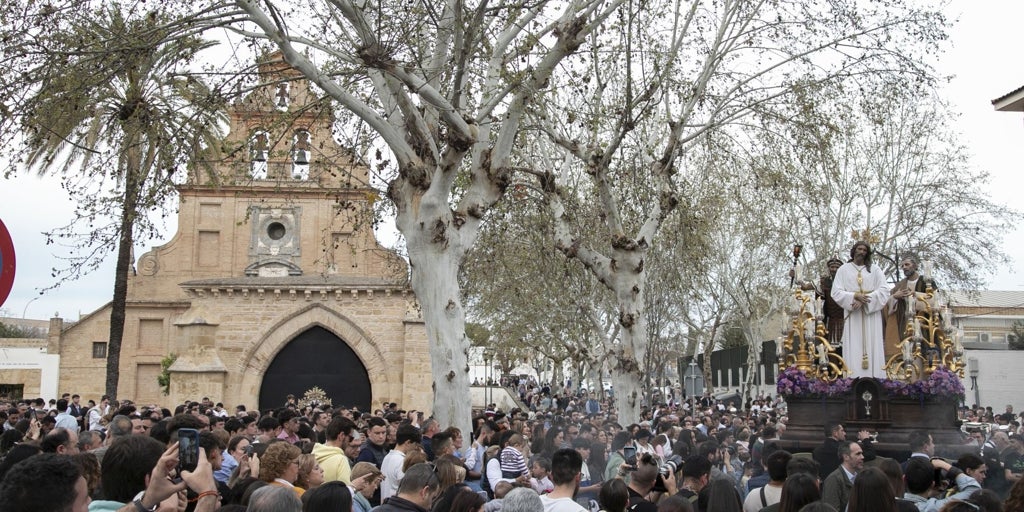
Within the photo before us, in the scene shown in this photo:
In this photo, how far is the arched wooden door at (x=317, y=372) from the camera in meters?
34.9

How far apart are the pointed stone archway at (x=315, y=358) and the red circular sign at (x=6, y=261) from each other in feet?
97.4

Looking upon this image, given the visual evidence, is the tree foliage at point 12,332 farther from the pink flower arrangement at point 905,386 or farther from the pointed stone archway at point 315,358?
the pink flower arrangement at point 905,386

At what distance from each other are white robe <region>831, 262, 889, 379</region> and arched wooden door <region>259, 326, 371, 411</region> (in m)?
23.5

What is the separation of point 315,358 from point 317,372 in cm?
52

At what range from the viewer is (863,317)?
13617mm

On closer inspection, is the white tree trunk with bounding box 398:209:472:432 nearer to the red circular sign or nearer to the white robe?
the white robe

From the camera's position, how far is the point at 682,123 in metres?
16.2

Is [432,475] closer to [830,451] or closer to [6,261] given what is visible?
[6,261]

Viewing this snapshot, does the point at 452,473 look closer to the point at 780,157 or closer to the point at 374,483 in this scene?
the point at 374,483

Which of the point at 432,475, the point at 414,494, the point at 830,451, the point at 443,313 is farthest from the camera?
the point at 443,313

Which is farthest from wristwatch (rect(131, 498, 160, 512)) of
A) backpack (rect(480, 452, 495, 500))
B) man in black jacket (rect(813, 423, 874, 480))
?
man in black jacket (rect(813, 423, 874, 480))

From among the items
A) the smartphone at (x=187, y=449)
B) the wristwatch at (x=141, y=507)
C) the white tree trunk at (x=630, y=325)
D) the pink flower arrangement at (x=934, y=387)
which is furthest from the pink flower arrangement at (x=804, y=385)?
the wristwatch at (x=141, y=507)

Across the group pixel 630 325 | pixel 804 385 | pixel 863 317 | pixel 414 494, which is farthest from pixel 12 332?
pixel 414 494

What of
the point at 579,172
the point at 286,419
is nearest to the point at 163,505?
the point at 286,419
